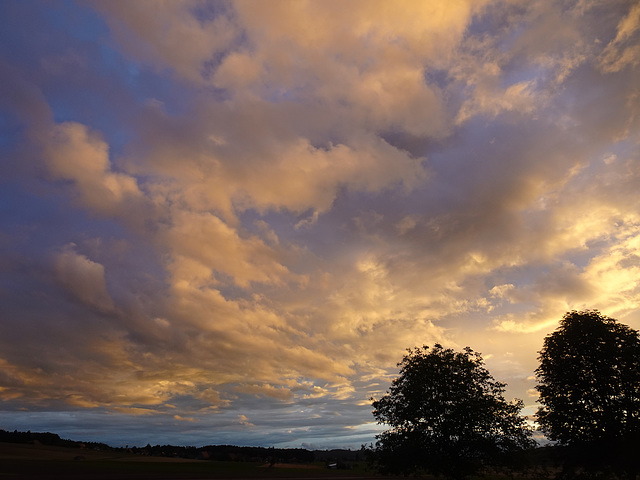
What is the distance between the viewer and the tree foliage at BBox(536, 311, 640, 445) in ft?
128

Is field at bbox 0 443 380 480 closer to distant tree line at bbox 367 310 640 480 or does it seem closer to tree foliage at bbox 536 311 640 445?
distant tree line at bbox 367 310 640 480

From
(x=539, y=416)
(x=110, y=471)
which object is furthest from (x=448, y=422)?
(x=110, y=471)

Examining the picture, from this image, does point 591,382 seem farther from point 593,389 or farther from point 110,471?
point 110,471

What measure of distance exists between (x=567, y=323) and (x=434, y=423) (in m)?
19.2

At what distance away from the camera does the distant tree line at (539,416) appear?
3903 cm

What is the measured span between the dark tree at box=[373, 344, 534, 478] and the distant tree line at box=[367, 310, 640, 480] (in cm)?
9

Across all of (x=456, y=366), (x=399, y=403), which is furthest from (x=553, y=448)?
(x=399, y=403)

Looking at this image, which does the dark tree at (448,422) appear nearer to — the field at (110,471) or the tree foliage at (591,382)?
the tree foliage at (591,382)

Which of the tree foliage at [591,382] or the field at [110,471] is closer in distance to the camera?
the tree foliage at [591,382]

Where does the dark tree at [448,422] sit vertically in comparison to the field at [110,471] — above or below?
above

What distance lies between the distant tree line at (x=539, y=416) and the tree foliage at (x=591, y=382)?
87 millimetres

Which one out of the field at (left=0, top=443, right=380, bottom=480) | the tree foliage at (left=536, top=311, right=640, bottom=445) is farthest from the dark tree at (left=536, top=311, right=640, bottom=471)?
the field at (left=0, top=443, right=380, bottom=480)

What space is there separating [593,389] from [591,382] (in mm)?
672

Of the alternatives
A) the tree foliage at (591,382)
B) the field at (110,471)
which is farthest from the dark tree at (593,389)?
the field at (110,471)
